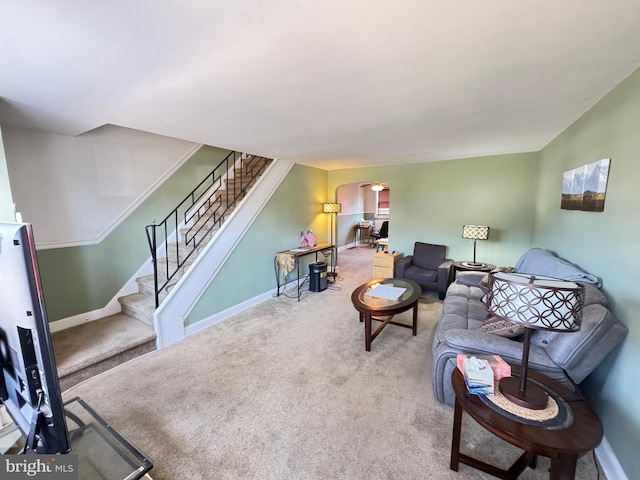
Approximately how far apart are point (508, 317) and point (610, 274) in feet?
4.04

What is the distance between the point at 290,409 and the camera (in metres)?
2.04

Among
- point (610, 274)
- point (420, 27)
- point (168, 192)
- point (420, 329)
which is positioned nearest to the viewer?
point (420, 27)

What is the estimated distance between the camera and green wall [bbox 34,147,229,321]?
2.96 meters

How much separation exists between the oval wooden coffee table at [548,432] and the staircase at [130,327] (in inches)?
119

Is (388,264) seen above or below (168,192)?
below

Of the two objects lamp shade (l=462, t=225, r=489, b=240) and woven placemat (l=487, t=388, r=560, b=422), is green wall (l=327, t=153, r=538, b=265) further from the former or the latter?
woven placemat (l=487, t=388, r=560, b=422)

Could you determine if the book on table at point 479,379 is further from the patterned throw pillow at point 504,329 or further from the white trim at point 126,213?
the white trim at point 126,213

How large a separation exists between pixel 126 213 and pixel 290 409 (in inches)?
127

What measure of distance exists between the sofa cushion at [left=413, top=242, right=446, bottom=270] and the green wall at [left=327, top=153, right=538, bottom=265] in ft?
1.02

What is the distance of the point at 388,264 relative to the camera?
186 inches

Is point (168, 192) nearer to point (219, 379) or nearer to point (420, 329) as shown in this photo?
point (219, 379)

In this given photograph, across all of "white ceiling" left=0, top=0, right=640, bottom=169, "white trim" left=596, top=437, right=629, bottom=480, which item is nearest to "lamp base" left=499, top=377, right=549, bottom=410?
"white trim" left=596, top=437, right=629, bottom=480

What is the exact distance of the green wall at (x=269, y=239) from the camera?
11.7ft

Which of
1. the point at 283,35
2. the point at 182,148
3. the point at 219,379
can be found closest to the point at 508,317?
the point at 283,35
